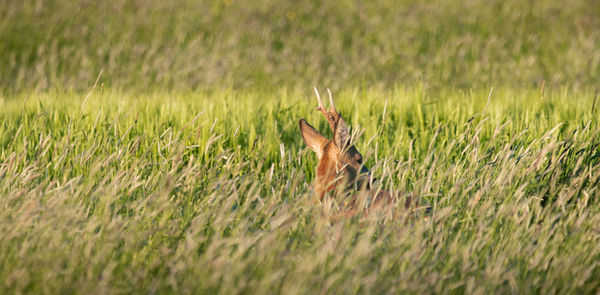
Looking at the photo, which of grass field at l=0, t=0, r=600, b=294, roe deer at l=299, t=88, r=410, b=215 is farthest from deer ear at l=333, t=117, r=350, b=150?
grass field at l=0, t=0, r=600, b=294

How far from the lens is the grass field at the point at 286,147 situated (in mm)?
2703

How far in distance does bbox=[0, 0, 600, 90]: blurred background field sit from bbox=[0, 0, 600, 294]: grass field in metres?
0.05

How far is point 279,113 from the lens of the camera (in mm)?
5148

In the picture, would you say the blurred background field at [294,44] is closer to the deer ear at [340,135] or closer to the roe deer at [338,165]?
the roe deer at [338,165]

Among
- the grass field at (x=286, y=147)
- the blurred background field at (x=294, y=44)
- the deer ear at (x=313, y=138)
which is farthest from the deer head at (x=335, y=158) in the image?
the blurred background field at (x=294, y=44)

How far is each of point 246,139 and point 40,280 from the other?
2.34 metres

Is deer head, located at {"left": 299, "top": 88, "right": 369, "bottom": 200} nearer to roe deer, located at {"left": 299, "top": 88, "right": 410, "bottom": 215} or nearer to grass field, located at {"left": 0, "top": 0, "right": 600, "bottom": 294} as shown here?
roe deer, located at {"left": 299, "top": 88, "right": 410, "bottom": 215}

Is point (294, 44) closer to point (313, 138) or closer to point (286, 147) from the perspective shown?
point (286, 147)

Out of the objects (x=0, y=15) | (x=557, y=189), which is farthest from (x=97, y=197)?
(x=0, y=15)

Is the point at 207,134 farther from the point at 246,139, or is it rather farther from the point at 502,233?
the point at 502,233

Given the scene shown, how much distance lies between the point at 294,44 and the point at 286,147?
18.5 ft

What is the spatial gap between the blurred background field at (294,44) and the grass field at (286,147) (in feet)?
0.16

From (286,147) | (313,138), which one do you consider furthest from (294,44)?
(313,138)

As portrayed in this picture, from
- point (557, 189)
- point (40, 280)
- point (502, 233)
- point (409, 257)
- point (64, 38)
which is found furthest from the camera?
point (64, 38)
